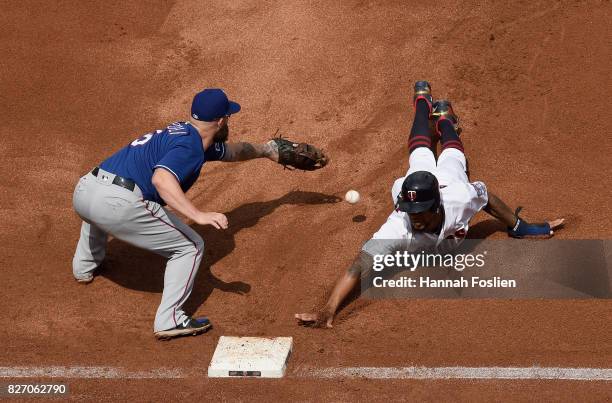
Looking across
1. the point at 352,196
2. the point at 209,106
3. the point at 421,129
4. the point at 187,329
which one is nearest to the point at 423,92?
the point at 421,129

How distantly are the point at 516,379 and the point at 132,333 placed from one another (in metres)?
3.01

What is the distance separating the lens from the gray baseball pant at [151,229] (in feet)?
23.9

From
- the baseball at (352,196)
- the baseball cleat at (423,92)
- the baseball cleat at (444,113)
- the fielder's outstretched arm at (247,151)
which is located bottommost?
the baseball at (352,196)

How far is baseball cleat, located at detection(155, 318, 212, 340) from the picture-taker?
7223 millimetres

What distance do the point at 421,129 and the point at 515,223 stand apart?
4.38ft

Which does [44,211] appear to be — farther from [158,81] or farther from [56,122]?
[158,81]

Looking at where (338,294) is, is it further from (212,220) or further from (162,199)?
(162,199)

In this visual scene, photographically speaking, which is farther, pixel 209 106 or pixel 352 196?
pixel 352 196

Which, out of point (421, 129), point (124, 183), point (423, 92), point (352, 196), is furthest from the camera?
point (423, 92)

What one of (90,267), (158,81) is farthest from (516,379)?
(158,81)

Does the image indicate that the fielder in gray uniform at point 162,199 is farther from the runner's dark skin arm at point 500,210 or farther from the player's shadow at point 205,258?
the runner's dark skin arm at point 500,210

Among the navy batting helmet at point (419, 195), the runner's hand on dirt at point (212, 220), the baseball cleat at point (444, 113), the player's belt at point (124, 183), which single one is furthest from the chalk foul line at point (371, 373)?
the baseball cleat at point (444, 113)

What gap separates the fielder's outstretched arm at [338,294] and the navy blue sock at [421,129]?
5.20 ft

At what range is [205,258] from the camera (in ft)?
27.3
